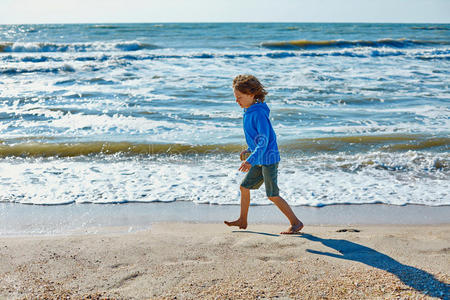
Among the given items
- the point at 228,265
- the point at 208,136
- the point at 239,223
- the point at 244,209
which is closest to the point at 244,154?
the point at 244,209

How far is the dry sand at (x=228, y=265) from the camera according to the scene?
2482 mm

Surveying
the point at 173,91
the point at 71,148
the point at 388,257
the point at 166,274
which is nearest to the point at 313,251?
the point at 388,257

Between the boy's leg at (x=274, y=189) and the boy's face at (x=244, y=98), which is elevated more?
the boy's face at (x=244, y=98)

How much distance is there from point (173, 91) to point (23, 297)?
1009 cm

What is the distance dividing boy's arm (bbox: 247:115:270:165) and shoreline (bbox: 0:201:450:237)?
40.8 inches

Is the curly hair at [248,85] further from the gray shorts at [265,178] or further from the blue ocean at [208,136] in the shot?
the blue ocean at [208,136]

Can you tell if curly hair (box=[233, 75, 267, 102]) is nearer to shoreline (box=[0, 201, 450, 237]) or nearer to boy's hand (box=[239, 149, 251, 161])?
boy's hand (box=[239, 149, 251, 161])

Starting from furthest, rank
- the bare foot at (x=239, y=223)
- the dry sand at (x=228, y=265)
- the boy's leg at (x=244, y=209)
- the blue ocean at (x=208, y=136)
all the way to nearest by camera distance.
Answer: the blue ocean at (x=208, y=136), the bare foot at (x=239, y=223), the boy's leg at (x=244, y=209), the dry sand at (x=228, y=265)

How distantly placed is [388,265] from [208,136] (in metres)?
5.02

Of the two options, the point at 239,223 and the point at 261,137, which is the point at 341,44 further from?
the point at 261,137

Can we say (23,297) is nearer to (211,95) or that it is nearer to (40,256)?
(40,256)

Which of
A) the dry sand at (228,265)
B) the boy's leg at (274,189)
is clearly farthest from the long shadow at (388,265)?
the boy's leg at (274,189)

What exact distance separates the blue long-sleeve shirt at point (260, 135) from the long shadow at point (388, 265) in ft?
2.65

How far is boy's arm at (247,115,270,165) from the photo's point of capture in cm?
329
